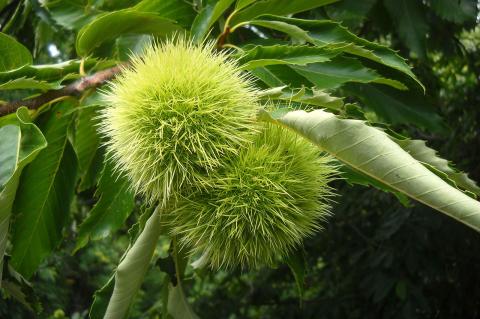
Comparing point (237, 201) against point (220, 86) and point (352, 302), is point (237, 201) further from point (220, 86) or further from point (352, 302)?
point (352, 302)

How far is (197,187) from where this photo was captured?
1.10m

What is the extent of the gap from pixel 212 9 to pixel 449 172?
712 mm

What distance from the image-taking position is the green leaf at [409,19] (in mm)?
1872

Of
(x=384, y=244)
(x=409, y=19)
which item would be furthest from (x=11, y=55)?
(x=384, y=244)

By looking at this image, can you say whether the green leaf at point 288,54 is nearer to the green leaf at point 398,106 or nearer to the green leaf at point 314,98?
the green leaf at point 314,98

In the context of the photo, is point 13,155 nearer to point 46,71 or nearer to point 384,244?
point 46,71

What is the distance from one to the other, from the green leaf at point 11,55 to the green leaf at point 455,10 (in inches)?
47.5

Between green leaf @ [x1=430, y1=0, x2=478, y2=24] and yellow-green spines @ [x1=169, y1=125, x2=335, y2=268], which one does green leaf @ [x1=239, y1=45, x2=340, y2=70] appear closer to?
yellow-green spines @ [x1=169, y1=125, x2=335, y2=268]

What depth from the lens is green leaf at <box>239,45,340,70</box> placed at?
1229 mm

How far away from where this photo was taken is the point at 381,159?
91 cm

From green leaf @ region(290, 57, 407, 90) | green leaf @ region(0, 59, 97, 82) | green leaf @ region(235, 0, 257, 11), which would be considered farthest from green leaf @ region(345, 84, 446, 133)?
green leaf @ region(0, 59, 97, 82)

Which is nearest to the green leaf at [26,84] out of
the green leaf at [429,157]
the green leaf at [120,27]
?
the green leaf at [120,27]

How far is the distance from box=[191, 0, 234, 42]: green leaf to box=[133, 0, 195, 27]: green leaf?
0.12 m

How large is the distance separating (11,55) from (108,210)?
0.47m
